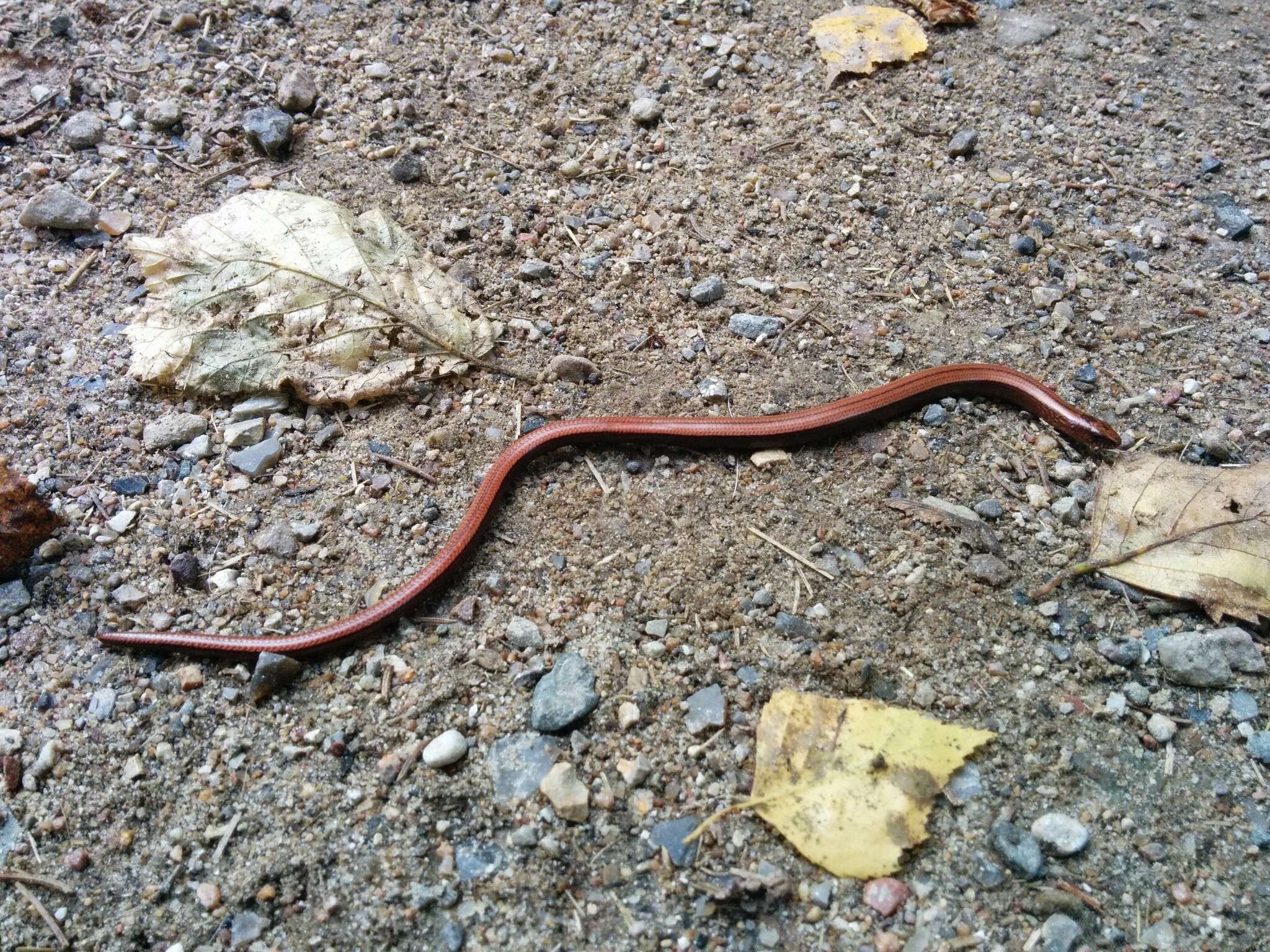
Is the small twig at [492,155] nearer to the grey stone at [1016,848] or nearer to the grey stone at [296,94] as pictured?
the grey stone at [296,94]

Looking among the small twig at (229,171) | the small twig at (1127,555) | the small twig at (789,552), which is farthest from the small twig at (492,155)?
the small twig at (1127,555)

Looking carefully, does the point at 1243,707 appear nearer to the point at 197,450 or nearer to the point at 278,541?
the point at 278,541

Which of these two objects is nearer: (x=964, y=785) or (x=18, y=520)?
(x=964, y=785)

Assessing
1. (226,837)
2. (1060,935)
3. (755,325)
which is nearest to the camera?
(1060,935)

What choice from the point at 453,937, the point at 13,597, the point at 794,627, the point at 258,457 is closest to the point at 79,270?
the point at 258,457

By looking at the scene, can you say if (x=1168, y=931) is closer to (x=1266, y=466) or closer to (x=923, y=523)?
(x=923, y=523)

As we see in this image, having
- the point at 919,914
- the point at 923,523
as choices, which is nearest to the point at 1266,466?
the point at 923,523

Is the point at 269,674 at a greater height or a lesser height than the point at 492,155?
lesser
